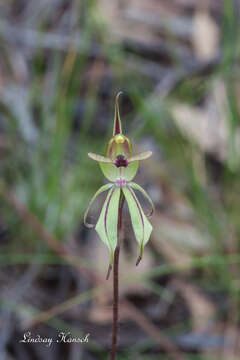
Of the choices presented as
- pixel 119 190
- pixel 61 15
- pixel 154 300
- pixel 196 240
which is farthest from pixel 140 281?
pixel 61 15

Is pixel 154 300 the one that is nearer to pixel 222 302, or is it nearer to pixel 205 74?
pixel 222 302

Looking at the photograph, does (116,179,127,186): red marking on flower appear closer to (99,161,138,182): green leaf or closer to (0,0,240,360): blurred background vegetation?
(99,161,138,182): green leaf

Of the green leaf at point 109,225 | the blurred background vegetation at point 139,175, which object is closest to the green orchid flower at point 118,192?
the green leaf at point 109,225

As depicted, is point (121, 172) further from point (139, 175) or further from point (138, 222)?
point (139, 175)

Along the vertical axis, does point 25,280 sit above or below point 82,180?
below

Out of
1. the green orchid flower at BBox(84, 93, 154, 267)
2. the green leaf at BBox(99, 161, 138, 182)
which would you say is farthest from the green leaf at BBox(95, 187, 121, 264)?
the green leaf at BBox(99, 161, 138, 182)

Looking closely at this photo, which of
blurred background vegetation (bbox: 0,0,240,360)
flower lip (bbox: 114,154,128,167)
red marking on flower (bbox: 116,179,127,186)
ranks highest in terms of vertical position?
blurred background vegetation (bbox: 0,0,240,360)

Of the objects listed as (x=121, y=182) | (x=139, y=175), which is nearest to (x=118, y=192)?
(x=121, y=182)
